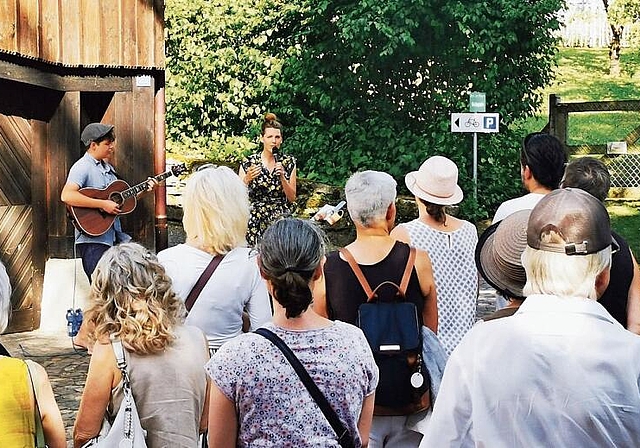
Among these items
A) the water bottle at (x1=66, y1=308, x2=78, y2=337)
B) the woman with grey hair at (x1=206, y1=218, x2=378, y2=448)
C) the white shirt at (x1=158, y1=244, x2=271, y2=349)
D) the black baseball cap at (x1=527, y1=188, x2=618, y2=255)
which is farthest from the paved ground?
the black baseball cap at (x1=527, y1=188, x2=618, y2=255)

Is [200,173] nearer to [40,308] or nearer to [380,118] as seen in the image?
[40,308]

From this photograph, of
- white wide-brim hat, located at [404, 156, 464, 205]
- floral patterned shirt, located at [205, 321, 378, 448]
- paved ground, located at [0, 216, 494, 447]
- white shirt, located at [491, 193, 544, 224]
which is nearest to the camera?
floral patterned shirt, located at [205, 321, 378, 448]

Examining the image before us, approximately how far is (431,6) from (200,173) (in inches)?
509

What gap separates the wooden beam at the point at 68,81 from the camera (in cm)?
951

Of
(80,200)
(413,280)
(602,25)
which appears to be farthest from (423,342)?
(602,25)

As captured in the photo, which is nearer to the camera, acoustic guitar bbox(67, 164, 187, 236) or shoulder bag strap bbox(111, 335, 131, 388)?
shoulder bag strap bbox(111, 335, 131, 388)

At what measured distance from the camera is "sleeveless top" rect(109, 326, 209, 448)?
3.55 meters

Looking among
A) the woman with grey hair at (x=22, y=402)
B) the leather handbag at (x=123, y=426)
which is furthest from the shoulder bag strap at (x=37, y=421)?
the leather handbag at (x=123, y=426)

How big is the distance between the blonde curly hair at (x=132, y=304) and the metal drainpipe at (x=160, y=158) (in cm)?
762

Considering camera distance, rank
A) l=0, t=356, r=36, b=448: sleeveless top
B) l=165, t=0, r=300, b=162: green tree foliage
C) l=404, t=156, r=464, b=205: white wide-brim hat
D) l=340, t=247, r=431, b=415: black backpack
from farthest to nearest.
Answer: l=165, t=0, r=300, b=162: green tree foliage, l=404, t=156, r=464, b=205: white wide-brim hat, l=340, t=247, r=431, b=415: black backpack, l=0, t=356, r=36, b=448: sleeveless top

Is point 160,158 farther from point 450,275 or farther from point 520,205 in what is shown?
point 520,205

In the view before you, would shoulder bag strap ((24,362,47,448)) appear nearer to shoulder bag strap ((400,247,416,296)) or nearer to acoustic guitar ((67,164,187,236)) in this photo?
shoulder bag strap ((400,247,416,296))

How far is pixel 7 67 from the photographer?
361 inches

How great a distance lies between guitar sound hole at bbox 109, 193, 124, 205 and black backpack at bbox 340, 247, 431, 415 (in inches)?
194
